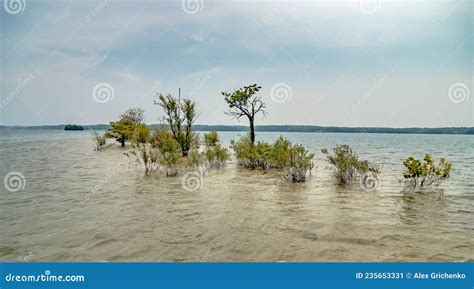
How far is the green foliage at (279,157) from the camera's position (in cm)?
1406

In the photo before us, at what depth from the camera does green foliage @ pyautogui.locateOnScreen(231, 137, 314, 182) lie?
1406 centimetres

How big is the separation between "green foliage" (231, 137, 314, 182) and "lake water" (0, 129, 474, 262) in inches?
39.0

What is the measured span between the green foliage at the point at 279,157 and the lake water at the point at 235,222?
39.0 inches

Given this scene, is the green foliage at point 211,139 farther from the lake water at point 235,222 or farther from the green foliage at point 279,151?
the lake water at point 235,222

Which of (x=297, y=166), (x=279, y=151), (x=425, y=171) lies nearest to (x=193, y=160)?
(x=279, y=151)

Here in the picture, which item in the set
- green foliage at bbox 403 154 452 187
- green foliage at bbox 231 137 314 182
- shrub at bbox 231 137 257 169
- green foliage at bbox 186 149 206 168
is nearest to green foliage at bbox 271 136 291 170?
green foliage at bbox 231 137 314 182

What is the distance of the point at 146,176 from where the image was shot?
15555 millimetres

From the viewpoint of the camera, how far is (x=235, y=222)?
7891 millimetres

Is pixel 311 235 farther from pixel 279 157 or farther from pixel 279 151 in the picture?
pixel 279 151

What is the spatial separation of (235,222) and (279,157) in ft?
29.1

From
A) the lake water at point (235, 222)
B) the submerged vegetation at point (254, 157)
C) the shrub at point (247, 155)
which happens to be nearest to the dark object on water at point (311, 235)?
the lake water at point (235, 222)

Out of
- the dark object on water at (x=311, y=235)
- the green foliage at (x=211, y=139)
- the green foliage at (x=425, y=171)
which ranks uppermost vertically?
the green foliage at (x=211, y=139)
